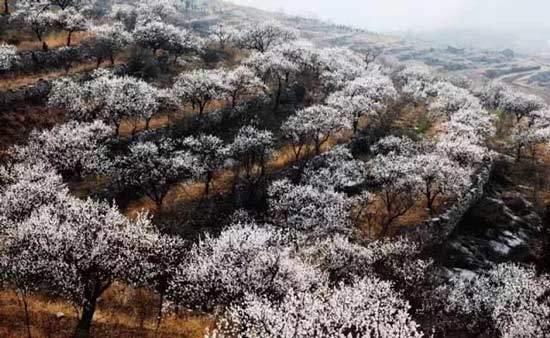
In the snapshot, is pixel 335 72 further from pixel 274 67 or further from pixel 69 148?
pixel 69 148

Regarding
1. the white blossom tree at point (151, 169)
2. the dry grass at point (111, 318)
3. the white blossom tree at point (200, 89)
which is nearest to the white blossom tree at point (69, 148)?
the white blossom tree at point (151, 169)

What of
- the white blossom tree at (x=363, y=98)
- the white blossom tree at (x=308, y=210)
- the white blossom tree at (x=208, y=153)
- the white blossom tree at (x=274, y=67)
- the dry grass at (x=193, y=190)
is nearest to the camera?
the white blossom tree at (x=308, y=210)

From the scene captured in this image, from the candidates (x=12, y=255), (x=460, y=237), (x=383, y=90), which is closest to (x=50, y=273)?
(x=12, y=255)

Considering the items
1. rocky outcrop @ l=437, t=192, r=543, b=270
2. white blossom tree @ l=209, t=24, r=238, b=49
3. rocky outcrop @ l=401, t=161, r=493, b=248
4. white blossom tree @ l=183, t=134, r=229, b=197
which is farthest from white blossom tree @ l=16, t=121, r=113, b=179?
white blossom tree @ l=209, t=24, r=238, b=49

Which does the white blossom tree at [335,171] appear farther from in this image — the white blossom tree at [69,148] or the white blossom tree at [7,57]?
the white blossom tree at [7,57]

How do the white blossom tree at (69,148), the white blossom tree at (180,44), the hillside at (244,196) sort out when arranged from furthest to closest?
1. the white blossom tree at (180,44)
2. the white blossom tree at (69,148)
3. the hillside at (244,196)

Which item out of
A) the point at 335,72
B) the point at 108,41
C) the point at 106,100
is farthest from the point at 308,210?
the point at 108,41

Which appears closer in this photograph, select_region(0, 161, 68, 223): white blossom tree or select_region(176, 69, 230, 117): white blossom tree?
select_region(0, 161, 68, 223): white blossom tree

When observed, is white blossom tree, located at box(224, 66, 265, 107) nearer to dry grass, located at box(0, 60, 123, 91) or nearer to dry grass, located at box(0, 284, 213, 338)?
dry grass, located at box(0, 60, 123, 91)

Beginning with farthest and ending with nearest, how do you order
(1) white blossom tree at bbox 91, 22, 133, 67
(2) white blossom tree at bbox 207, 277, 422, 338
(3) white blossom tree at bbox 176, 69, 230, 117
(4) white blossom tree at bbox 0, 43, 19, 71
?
1. (1) white blossom tree at bbox 91, 22, 133, 67
2. (3) white blossom tree at bbox 176, 69, 230, 117
3. (4) white blossom tree at bbox 0, 43, 19, 71
4. (2) white blossom tree at bbox 207, 277, 422, 338
